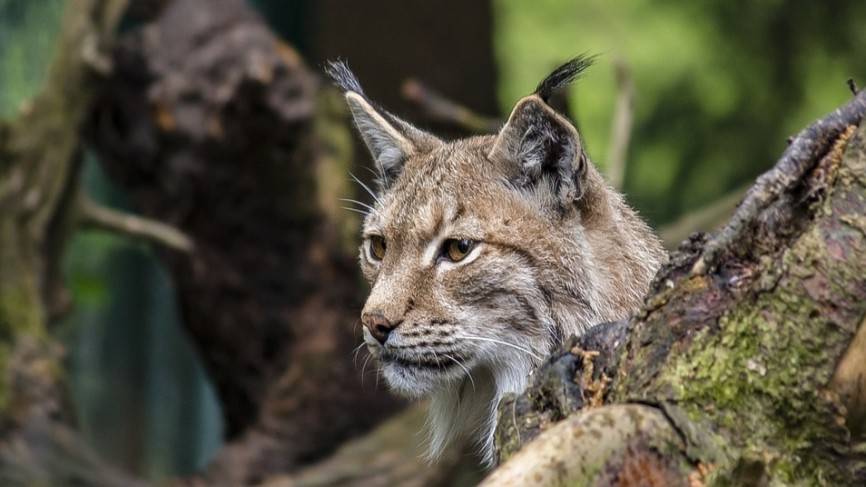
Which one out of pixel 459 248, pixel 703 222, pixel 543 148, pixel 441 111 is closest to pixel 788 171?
pixel 543 148

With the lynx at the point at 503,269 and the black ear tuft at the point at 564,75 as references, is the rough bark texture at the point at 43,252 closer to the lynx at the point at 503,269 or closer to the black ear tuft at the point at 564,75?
the lynx at the point at 503,269

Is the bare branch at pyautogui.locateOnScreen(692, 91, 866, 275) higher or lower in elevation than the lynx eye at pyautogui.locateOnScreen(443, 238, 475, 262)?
higher

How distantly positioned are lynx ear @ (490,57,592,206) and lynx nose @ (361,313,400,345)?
0.62 m

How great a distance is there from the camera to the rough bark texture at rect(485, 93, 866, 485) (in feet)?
7.32

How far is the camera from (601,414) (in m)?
2.18

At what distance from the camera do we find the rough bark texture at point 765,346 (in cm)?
223

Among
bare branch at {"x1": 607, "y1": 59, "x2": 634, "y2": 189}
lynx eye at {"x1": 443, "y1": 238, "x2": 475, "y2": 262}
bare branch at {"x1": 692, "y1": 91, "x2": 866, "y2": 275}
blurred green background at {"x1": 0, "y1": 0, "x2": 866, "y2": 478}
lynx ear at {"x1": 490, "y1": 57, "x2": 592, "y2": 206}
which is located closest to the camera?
bare branch at {"x1": 692, "y1": 91, "x2": 866, "y2": 275}

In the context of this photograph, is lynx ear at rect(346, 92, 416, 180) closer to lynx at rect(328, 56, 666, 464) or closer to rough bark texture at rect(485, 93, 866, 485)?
lynx at rect(328, 56, 666, 464)

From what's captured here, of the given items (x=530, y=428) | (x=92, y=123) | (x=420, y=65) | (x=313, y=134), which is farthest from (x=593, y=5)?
(x=530, y=428)

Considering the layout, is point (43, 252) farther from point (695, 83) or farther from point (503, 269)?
point (695, 83)

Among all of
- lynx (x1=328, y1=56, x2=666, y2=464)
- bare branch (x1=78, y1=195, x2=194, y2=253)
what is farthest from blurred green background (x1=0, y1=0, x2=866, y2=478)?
lynx (x1=328, y1=56, x2=666, y2=464)

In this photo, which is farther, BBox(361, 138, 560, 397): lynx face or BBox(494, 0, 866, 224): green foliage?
BBox(494, 0, 866, 224): green foliage

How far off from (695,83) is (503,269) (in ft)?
23.4

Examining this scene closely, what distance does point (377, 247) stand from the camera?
4.08 meters
